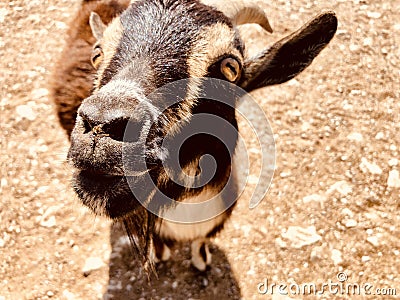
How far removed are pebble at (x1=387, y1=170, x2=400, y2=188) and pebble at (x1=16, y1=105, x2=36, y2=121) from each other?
Result: 12.6 feet

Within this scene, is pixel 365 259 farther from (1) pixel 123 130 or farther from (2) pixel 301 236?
(1) pixel 123 130

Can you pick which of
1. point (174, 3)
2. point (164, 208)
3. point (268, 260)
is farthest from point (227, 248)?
point (174, 3)

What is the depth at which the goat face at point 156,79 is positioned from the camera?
295cm

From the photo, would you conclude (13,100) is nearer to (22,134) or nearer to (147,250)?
(22,134)

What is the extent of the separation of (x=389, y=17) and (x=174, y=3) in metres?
4.15

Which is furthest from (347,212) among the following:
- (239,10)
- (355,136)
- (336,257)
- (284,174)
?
(239,10)

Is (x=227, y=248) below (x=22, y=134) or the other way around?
below

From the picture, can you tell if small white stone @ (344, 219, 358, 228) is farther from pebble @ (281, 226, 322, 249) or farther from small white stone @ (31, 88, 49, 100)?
small white stone @ (31, 88, 49, 100)

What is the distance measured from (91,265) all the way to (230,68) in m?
2.56

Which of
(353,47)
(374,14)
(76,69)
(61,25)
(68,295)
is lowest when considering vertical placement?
(68,295)

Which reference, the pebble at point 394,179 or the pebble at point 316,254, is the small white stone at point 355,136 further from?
the pebble at point 316,254

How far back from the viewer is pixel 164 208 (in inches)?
147

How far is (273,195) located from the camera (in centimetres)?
554

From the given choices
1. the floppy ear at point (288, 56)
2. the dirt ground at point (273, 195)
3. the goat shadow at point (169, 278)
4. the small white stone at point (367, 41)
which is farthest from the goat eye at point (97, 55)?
the small white stone at point (367, 41)
